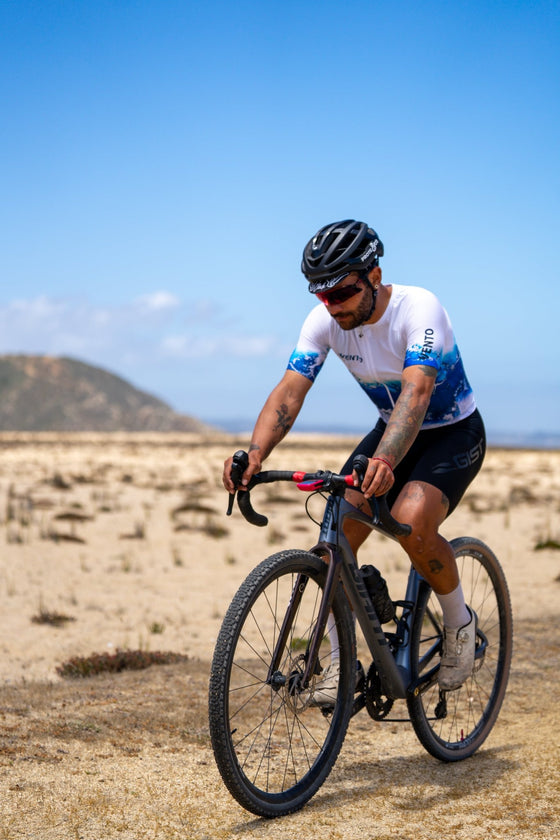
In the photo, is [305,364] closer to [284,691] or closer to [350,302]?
[350,302]

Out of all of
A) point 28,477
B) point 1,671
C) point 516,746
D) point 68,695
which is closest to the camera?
point 516,746

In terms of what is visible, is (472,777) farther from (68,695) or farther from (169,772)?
(68,695)

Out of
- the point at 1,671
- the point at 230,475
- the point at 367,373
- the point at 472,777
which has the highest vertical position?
the point at 367,373

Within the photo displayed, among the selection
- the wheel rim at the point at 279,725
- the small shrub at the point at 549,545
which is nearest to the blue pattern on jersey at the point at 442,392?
the wheel rim at the point at 279,725

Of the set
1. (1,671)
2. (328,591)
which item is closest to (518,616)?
(1,671)

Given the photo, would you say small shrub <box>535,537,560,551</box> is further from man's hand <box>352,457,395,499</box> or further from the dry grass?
man's hand <box>352,457,395,499</box>

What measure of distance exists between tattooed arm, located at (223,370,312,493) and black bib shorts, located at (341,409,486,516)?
36 centimetres

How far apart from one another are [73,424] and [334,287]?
124 metres


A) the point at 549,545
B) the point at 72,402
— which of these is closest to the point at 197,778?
the point at 549,545

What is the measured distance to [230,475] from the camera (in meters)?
3.80

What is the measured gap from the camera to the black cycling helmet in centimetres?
390

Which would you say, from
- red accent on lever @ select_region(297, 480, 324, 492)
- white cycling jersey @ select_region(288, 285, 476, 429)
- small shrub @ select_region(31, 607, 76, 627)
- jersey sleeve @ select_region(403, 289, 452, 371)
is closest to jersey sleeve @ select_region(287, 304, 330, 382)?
white cycling jersey @ select_region(288, 285, 476, 429)

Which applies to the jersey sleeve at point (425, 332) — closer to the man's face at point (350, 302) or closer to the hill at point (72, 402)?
the man's face at point (350, 302)

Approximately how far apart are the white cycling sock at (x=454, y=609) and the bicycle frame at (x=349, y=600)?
1.29ft
